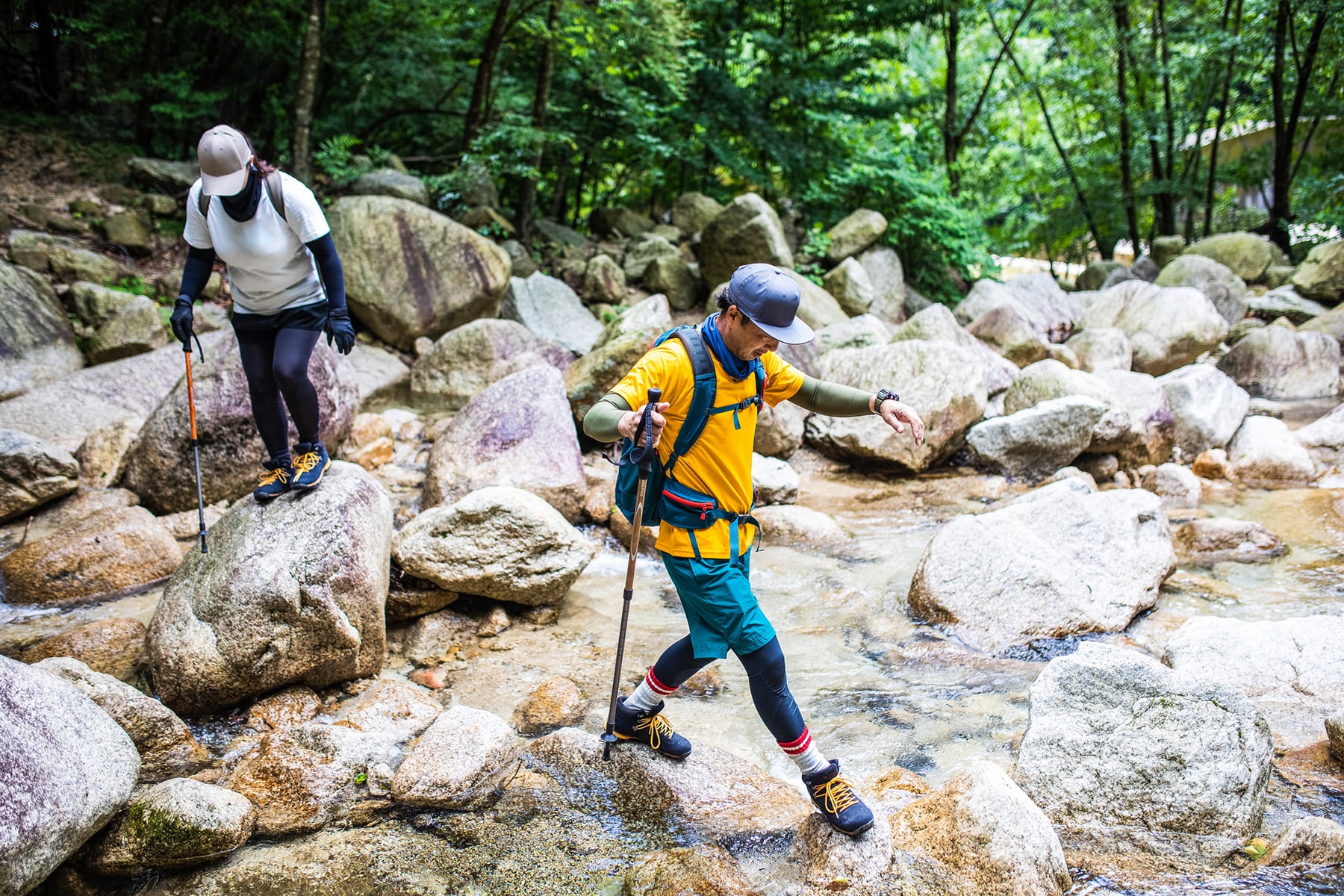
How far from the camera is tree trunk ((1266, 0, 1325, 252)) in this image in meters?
15.1

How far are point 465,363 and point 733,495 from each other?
6989 mm

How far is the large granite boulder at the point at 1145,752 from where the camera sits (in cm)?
314

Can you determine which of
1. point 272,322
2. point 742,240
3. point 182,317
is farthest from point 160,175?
point 272,322

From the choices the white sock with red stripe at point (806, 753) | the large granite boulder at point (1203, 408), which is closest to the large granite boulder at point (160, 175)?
the white sock with red stripe at point (806, 753)

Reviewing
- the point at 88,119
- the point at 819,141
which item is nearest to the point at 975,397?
the point at 819,141

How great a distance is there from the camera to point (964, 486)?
8.22m

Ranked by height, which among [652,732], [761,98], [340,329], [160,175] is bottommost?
[652,732]

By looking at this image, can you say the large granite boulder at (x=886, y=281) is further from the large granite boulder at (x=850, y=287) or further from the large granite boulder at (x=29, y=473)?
the large granite boulder at (x=29, y=473)

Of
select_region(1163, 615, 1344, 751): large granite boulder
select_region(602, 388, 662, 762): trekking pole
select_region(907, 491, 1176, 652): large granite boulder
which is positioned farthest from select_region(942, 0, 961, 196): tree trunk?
select_region(602, 388, 662, 762): trekking pole

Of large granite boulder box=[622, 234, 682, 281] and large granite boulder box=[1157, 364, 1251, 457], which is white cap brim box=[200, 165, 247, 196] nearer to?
large granite boulder box=[1157, 364, 1251, 457]

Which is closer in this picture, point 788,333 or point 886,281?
point 788,333

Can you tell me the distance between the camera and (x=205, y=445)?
5996mm

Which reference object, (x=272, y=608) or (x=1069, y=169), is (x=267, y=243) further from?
(x=1069, y=169)

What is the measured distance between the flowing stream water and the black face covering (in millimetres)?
2509
